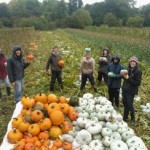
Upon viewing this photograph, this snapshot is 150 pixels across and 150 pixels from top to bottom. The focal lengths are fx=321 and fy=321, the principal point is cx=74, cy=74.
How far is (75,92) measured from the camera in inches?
457

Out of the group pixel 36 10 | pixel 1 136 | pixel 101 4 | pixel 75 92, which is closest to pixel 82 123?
pixel 1 136

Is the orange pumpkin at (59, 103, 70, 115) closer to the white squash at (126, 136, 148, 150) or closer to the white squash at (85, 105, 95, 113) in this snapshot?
the white squash at (85, 105, 95, 113)

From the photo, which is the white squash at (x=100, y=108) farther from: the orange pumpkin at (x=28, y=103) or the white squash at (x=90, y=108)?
the orange pumpkin at (x=28, y=103)

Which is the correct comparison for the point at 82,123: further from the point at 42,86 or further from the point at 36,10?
the point at 36,10

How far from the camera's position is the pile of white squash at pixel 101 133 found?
5.82 metres

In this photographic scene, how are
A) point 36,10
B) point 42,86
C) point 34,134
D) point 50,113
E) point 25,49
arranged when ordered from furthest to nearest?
point 36,10
point 25,49
point 42,86
point 50,113
point 34,134

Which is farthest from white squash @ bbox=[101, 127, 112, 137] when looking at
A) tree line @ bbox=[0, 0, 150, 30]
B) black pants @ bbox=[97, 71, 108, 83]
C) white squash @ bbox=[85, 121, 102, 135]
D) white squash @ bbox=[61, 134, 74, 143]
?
tree line @ bbox=[0, 0, 150, 30]

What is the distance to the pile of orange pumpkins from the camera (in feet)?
19.7

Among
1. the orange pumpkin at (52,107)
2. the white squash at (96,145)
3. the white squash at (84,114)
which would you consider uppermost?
the orange pumpkin at (52,107)

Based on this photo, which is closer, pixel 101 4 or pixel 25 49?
pixel 25 49

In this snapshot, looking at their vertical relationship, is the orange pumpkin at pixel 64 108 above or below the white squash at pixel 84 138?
above

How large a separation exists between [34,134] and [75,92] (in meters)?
5.45

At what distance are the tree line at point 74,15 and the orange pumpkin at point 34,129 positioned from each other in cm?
5967

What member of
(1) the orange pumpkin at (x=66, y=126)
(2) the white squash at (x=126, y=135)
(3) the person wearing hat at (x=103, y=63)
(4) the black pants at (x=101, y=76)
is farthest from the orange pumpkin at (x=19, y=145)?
(4) the black pants at (x=101, y=76)
